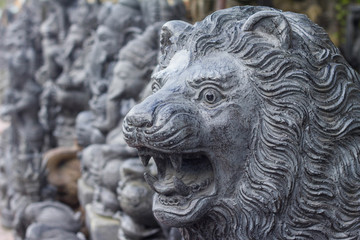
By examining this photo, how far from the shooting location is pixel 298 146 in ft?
4.68

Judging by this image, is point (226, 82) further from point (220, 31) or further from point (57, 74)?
point (57, 74)

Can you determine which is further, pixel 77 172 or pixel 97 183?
pixel 77 172

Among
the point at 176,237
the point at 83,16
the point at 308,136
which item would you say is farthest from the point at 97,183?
the point at 83,16

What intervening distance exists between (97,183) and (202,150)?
7.17ft

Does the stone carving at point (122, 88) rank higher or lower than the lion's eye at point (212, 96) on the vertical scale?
lower

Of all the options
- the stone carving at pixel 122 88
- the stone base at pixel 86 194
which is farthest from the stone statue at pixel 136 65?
the stone base at pixel 86 194

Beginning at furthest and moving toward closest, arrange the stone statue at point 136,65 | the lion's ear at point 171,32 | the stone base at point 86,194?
the stone base at point 86,194 < the stone statue at point 136,65 < the lion's ear at point 171,32

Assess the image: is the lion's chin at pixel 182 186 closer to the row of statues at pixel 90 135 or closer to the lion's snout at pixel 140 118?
the lion's snout at pixel 140 118

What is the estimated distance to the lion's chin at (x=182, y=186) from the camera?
1469mm

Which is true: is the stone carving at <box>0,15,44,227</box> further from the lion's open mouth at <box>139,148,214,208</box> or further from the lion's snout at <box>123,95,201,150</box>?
the lion's snout at <box>123,95,201,150</box>

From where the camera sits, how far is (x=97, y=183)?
138 inches

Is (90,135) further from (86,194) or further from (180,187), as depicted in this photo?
(180,187)

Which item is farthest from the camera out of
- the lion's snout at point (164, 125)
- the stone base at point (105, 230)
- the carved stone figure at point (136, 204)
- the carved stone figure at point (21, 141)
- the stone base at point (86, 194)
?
the carved stone figure at point (21, 141)

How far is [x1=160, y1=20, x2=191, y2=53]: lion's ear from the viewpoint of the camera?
1634 millimetres
